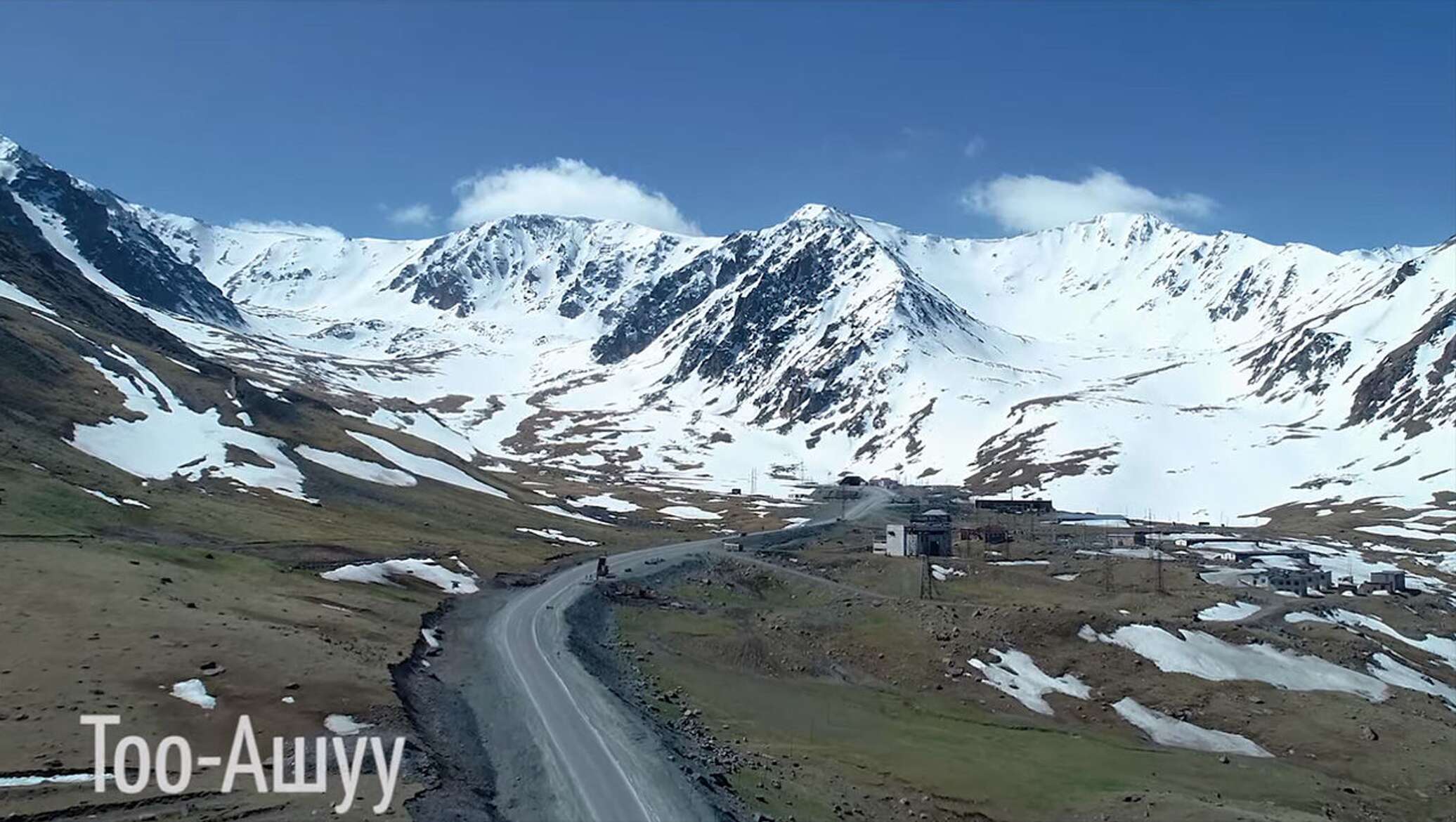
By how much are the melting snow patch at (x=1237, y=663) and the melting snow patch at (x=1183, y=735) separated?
7.96 meters

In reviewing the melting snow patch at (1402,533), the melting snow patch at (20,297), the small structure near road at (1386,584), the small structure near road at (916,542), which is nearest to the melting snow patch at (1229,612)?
the small structure near road at (1386,584)

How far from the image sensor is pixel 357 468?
136000 mm

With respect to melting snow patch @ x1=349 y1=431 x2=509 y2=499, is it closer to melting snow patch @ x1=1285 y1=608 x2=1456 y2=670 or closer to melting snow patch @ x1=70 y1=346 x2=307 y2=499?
melting snow patch @ x1=70 y1=346 x2=307 y2=499

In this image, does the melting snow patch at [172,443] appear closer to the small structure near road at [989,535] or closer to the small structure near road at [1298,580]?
the small structure near road at [989,535]

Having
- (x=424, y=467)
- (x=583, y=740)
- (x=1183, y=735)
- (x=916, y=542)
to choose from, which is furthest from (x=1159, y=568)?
(x=424, y=467)

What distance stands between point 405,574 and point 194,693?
128ft

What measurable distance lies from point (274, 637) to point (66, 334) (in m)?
122

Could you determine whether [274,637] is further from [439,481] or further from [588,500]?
[588,500]

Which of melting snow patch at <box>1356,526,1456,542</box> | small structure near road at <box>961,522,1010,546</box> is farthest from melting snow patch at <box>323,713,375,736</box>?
melting snow patch at <box>1356,526,1456,542</box>

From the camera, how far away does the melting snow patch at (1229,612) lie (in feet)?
301

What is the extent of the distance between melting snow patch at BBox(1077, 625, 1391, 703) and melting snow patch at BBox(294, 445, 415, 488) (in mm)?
99191

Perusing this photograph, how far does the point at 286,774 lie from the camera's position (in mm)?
31609

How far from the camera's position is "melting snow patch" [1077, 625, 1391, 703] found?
6975 centimetres

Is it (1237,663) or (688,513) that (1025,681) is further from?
(688,513)
